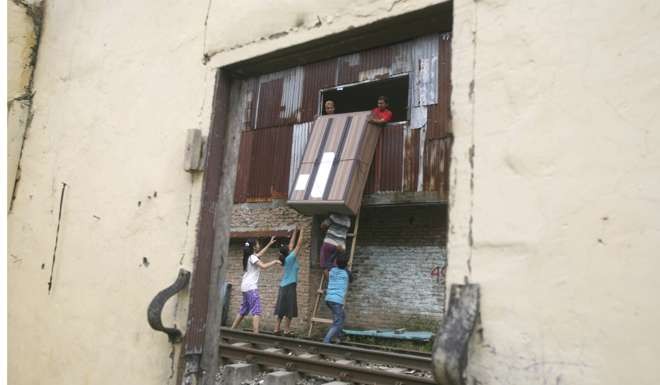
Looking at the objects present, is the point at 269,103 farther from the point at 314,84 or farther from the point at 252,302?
the point at 252,302

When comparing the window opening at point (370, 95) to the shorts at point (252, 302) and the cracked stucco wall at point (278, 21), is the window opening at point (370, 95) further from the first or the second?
the cracked stucco wall at point (278, 21)

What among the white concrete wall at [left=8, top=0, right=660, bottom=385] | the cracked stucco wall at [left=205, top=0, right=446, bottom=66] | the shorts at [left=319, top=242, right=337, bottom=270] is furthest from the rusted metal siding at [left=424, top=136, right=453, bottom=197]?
the cracked stucco wall at [left=205, top=0, right=446, bottom=66]

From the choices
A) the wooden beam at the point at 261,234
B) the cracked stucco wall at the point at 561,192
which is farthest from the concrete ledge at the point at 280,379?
the wooden beam at the point at 261,234

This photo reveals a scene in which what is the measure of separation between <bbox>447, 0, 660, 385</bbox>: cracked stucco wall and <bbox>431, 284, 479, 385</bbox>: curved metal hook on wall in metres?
0.04

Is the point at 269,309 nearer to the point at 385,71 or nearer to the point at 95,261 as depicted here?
the point at 385,71

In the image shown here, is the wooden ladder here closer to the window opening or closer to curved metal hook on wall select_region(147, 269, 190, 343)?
the window opening

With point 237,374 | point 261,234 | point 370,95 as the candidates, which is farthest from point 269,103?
point 237,374

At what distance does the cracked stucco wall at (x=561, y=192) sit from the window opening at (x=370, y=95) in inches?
342

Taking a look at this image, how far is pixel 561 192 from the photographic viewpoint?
165 cm

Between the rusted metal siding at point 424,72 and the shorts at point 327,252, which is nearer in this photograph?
the rusted metal siding at point 424,72

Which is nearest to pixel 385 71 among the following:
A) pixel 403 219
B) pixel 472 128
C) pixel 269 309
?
pixel 403 219

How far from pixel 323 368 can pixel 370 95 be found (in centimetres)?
729

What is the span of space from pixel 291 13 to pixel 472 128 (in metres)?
1.06

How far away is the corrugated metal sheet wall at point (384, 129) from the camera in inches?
389
